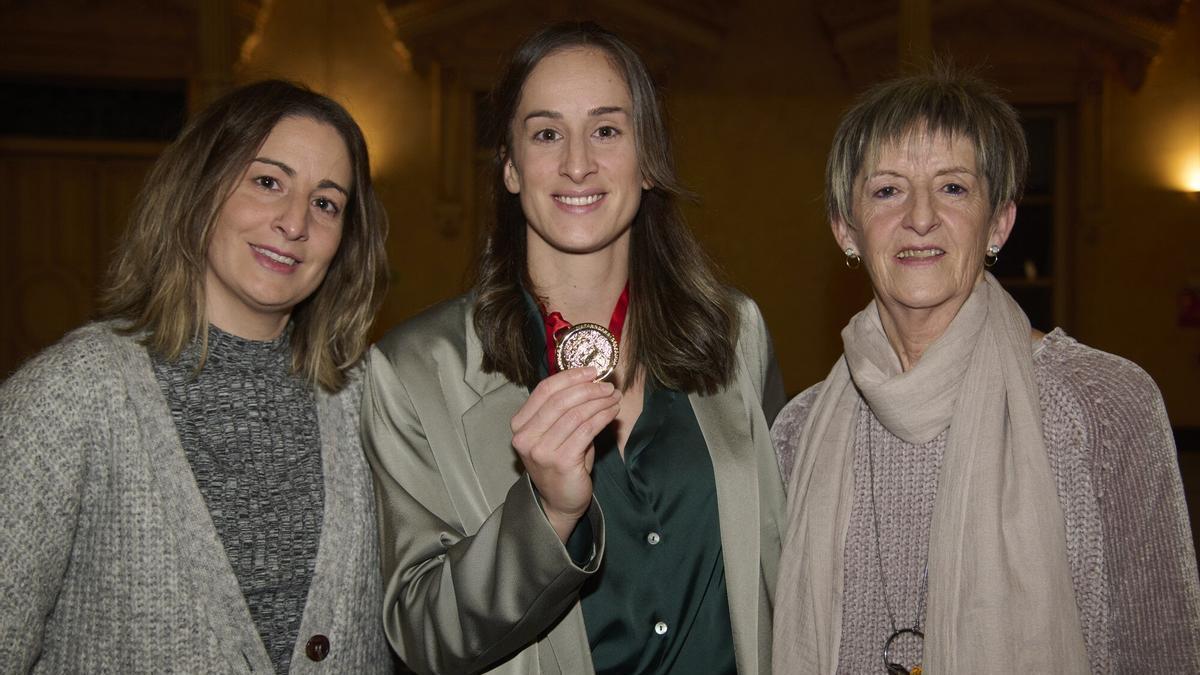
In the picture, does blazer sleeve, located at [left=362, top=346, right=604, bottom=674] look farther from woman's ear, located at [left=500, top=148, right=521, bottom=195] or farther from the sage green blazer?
woman's ear, located at [left=500, top=148, right=521, bottom=195]

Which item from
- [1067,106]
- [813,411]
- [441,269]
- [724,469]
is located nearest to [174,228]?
[724,469]

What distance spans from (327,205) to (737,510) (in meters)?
1.33

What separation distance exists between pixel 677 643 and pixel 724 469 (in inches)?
16.6

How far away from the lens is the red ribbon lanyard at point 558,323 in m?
2.20

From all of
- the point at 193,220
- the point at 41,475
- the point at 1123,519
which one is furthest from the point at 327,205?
the point at 1123,519

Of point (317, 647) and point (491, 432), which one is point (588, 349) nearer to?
point (491, 432)

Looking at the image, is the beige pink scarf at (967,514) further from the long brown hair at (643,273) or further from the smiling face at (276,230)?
the smiling face at (276,230)

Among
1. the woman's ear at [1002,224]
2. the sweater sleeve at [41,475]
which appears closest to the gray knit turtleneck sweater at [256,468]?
the sweater sleeve at [41,475]

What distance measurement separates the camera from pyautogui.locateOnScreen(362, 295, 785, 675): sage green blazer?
5.98 feet

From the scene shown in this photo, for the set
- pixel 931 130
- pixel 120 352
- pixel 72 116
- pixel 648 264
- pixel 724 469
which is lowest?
pixel 724 469

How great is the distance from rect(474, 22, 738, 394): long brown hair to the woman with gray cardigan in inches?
17.4

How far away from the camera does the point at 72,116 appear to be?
24.8 feet

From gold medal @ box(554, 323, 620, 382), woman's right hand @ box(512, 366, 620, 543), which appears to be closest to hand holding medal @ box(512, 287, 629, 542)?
woman's right hand @ box(512, 366, 620, 543)

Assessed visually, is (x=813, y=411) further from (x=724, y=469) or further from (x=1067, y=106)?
(x=1067, y=106)
